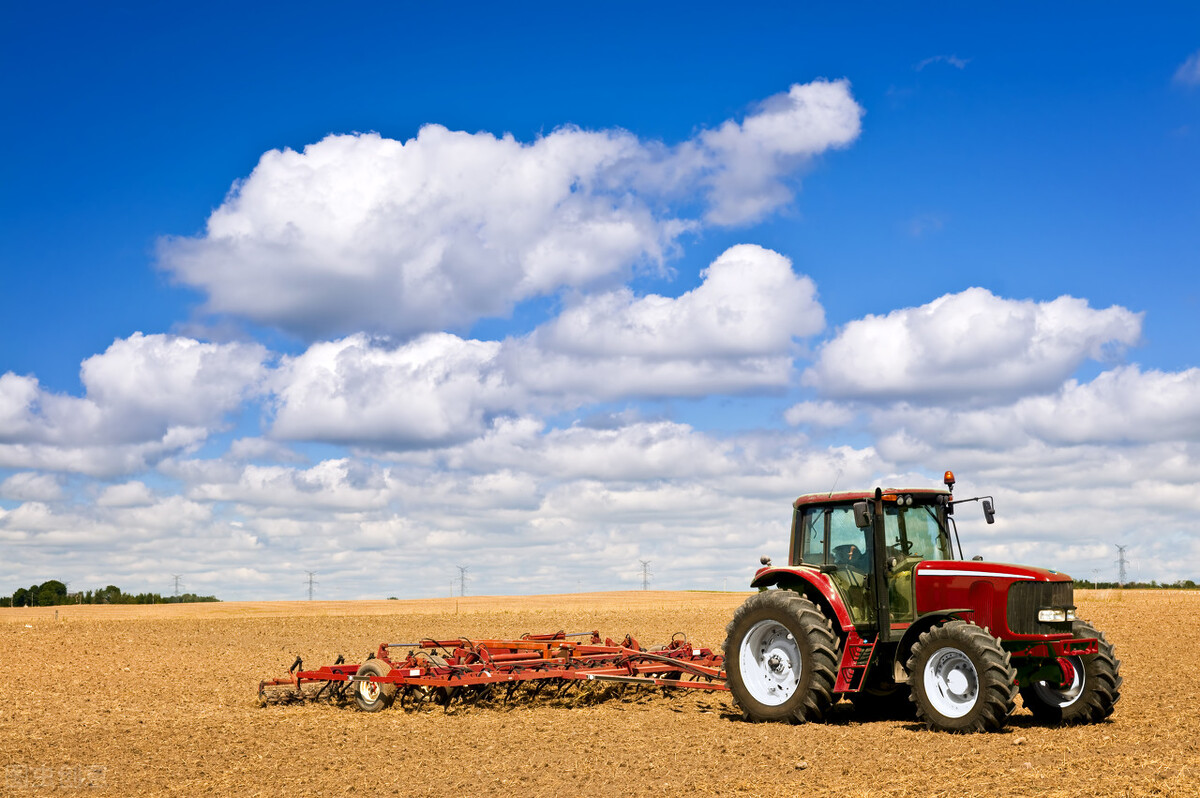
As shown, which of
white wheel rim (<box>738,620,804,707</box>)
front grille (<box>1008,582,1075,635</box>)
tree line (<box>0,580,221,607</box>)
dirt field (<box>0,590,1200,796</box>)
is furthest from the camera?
tree line (<box>0,580,221,607</box>)

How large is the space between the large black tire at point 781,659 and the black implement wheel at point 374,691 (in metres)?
4.71

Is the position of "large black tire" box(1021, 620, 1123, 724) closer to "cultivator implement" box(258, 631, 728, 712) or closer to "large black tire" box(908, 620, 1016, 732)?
"large black tire" box(908, 620, 1016, 732)

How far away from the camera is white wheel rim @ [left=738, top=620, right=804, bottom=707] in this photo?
1339 cm

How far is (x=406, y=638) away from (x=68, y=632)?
1006cm

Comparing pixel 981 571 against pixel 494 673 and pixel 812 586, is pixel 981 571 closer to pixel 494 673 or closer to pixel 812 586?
pixel 812 586

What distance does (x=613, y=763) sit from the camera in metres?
11.0

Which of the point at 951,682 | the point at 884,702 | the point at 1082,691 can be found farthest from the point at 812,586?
the point at 1082,691

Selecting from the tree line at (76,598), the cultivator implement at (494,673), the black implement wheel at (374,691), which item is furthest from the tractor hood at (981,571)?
the tree line at (76,598)

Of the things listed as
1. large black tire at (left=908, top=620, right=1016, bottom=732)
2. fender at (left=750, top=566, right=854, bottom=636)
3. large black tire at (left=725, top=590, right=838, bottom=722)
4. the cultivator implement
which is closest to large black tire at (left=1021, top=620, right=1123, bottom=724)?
large black tire at (left=908, top=620, right=1016, bottom=732)

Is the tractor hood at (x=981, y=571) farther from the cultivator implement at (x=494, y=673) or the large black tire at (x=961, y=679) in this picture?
the cultivator implement at (x=494, y=673)

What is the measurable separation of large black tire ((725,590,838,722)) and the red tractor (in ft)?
0.04

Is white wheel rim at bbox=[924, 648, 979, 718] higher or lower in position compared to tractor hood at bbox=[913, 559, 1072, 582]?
lower

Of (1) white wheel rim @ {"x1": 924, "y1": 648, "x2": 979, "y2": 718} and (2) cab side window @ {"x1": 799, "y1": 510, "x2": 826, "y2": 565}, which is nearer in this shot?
(1) white wheel rim @ {"x1": 924, "y1": 648, "x2": 979, "y2": 718}

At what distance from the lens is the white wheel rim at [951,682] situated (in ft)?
38.4
